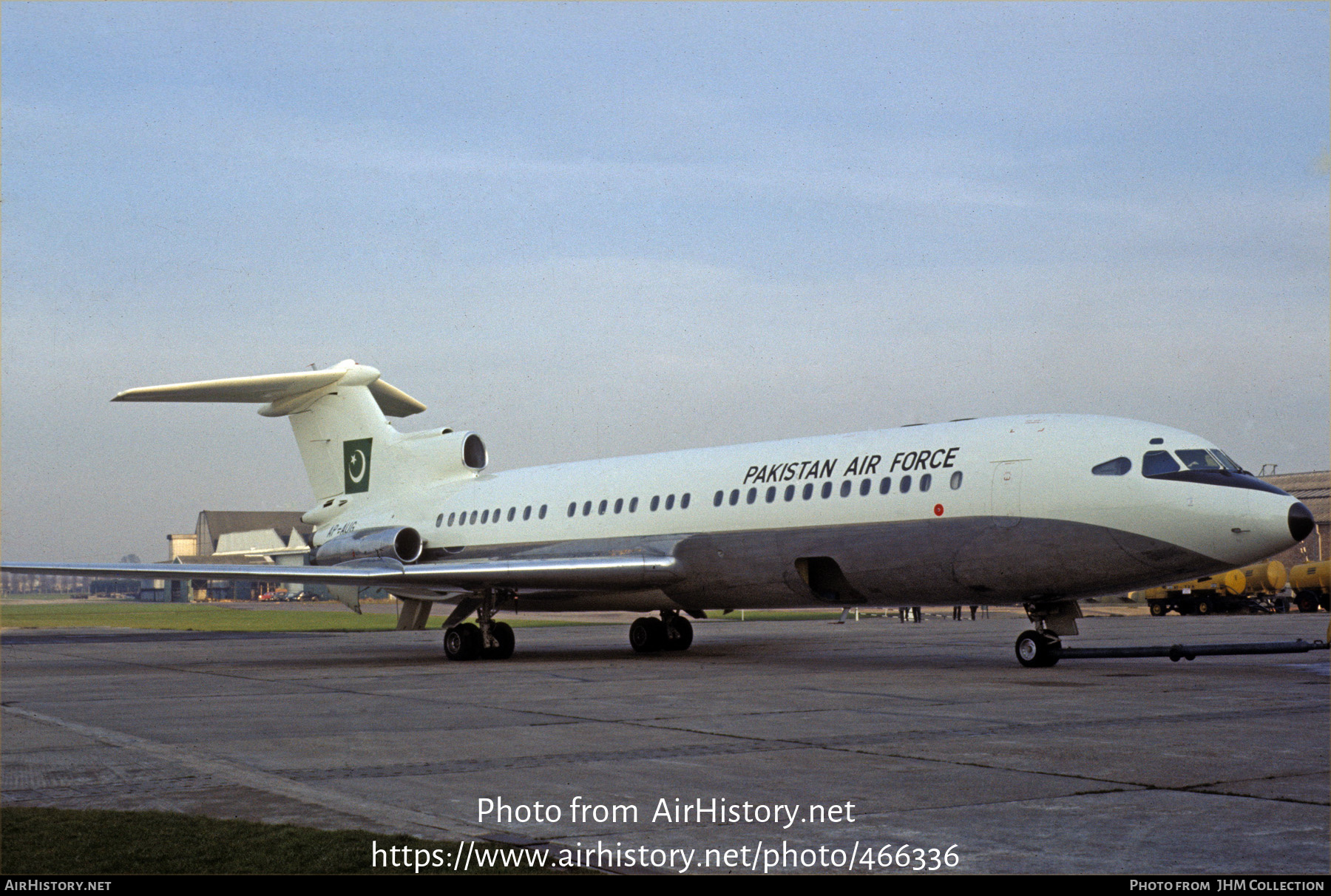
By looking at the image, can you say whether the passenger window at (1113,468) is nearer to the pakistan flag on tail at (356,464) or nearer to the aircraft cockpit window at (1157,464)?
the aircraft cockpit window at (1157,464)

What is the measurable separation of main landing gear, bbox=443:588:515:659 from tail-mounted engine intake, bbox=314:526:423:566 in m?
2.04

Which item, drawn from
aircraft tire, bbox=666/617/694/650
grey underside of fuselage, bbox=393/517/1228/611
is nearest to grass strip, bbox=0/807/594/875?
grey underside of fuselage, bbox=393/517/1228/611

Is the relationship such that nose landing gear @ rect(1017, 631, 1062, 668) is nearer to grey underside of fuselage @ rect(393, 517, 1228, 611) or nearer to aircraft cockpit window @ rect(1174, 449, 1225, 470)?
grey underside of fuselage @ rect(393, 517, 1228, 611)

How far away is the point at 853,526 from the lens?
695 inches

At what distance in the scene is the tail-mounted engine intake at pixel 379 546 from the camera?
23344 mm

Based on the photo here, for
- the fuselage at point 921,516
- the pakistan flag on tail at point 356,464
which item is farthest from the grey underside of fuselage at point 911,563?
the pakistan flag on tail at point 356,464

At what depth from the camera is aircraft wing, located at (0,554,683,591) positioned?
19531 millimetres

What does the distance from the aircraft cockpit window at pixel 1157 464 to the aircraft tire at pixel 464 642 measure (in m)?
11.8

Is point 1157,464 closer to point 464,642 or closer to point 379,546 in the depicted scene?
point 464,642

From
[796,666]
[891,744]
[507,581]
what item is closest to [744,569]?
[796,666]

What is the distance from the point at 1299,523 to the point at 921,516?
4.66 m

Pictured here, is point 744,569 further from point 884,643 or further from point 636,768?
point 636,768

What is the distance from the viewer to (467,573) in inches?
829
